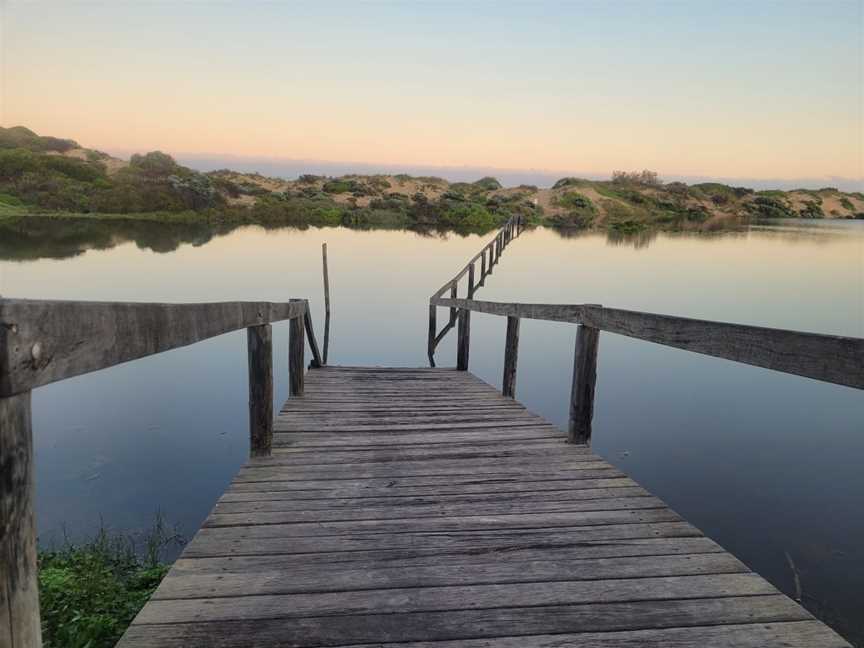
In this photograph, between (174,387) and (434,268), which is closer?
(174,387)

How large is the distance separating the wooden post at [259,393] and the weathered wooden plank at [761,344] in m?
2.34

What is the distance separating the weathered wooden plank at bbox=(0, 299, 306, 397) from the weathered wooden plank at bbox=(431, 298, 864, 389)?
2.09 metres

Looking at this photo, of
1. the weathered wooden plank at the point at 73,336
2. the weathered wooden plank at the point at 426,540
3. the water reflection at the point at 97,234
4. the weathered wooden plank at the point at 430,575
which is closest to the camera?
the weathered wooden plank at the point at 73,336

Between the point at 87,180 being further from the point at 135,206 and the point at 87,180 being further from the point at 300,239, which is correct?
the point at 300,239

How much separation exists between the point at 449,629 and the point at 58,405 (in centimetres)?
1012

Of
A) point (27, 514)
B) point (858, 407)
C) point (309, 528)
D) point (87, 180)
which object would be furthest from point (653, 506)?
point (87, 180)

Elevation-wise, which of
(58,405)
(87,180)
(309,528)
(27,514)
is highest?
(87,180)

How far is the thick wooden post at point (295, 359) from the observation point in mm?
5449

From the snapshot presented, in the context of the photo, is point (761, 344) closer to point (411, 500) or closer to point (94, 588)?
point (411, 500)

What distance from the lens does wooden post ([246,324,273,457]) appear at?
11.5 feet

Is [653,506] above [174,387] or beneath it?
above

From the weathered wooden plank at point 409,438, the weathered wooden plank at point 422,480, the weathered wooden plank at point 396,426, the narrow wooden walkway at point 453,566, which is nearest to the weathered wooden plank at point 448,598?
the narrow wooden walkway at point 453,566

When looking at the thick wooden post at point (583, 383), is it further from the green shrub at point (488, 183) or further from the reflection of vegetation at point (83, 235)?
the green shrub at point (488, 183)

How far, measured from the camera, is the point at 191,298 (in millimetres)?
20234
